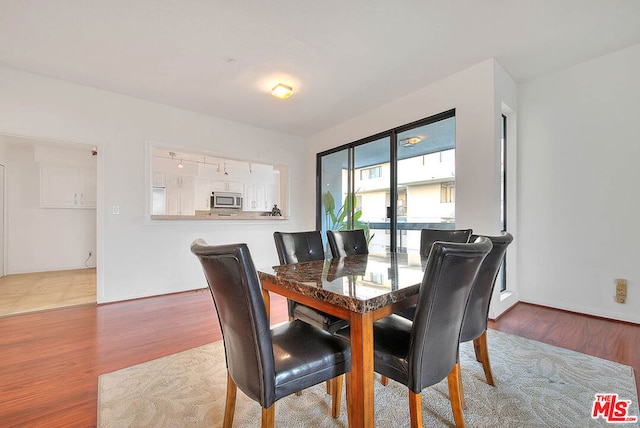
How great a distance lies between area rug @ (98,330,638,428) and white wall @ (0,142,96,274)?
499 centimetres

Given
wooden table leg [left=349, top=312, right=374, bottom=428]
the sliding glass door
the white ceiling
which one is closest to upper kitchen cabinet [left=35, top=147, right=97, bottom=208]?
the white ceiling

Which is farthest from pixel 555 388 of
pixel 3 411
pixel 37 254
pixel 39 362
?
pixel 37 254

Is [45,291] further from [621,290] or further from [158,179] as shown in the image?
[621,290]

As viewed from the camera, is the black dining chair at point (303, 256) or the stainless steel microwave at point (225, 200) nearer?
the black dining chair at point (303, 256)

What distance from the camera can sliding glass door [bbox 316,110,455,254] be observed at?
3.34 meters

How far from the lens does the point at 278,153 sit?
5.00 m

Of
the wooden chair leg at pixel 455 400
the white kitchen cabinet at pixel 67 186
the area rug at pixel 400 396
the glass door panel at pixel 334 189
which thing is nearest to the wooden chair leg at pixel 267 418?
the area rug at pixel 400 396

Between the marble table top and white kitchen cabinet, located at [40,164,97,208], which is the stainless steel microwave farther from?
the marble table top

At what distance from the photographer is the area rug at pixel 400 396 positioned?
1.42 m

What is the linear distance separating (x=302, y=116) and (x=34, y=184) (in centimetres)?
510

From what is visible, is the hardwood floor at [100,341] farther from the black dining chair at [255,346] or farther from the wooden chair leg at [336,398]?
the wooden chair leg at [336,398]

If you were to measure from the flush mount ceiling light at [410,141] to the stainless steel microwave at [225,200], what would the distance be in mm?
4406

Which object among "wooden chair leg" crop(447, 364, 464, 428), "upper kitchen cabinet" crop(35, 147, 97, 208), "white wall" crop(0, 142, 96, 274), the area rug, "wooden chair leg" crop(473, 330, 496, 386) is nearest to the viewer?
"wooden chair leg" crop(447, 364, 464, 428)

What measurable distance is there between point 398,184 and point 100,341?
3.56m
